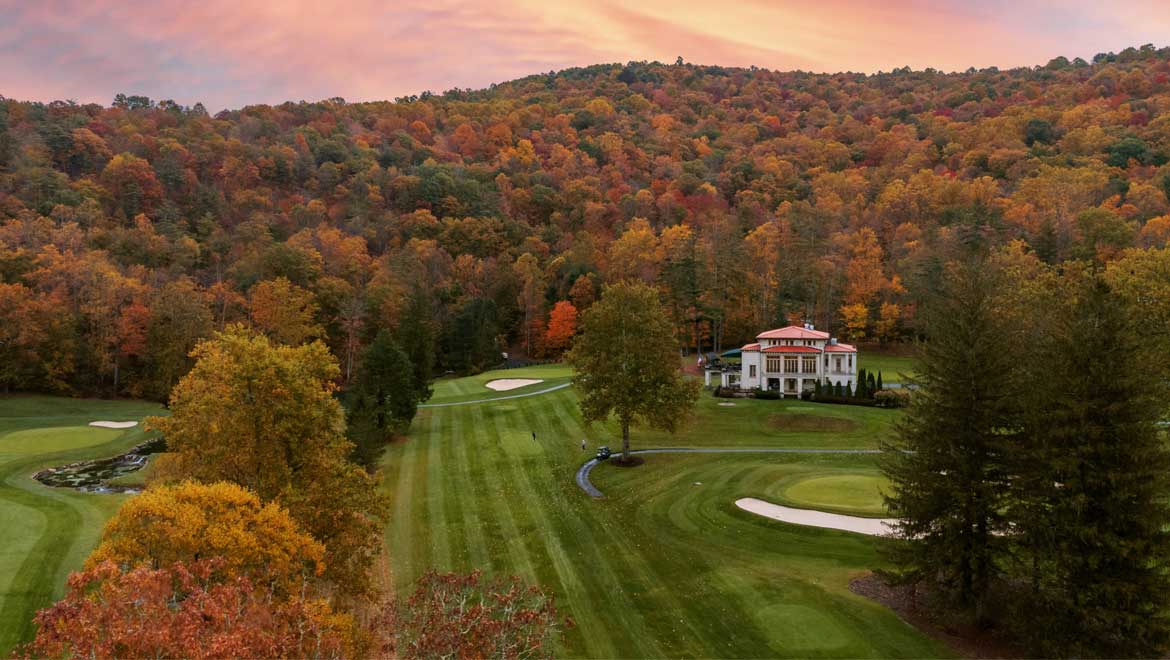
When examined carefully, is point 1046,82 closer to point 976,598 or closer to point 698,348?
point 698,348

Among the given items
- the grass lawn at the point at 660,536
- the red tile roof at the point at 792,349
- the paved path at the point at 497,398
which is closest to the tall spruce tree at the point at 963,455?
the grass lawn at the point at 660,536

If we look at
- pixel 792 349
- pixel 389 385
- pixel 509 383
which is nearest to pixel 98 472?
pixel 389 385

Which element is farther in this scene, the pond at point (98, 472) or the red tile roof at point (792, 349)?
the red tile roof at point (792, 349)

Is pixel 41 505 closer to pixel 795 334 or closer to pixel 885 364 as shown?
pixel 795 334

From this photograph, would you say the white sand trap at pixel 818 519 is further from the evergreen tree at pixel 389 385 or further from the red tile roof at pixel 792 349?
the red tile roof at pixel 792 349

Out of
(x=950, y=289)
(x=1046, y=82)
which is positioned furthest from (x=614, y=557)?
(x=1046, y=82)

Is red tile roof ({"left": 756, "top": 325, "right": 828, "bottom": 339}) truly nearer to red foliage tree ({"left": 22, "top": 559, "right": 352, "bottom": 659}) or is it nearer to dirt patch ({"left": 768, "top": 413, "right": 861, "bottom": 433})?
dirt patch ({"left": 768, "top": 413, "right": 861, "bottom": 433})

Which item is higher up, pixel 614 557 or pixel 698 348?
pixel 698 348
